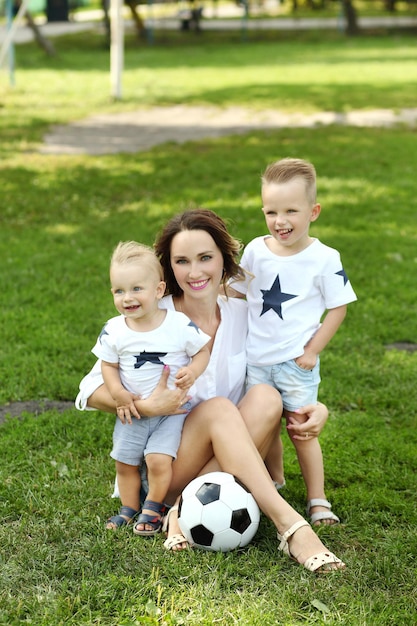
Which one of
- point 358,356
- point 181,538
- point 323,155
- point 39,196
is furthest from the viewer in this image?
point 323,155

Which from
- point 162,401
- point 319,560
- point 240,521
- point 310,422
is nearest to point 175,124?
point 310,422

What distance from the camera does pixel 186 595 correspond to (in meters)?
2.95

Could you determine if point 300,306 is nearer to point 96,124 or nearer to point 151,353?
point 151,353

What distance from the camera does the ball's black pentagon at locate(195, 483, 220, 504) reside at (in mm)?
3213

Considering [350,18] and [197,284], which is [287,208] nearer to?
[197,284]

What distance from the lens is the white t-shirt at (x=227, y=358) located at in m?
3.50

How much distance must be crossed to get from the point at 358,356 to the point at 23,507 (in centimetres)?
243

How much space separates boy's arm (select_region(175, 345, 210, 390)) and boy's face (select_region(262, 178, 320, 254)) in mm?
574

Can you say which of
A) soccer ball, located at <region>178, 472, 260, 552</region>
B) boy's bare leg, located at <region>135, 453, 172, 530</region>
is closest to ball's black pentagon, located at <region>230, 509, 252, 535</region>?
soccer ball, located at <region>178, 472, 260, 552</region>

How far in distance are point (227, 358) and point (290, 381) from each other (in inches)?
11.1

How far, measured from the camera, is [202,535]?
10.5 ft

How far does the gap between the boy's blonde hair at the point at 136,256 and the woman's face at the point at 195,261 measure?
10 centimetres

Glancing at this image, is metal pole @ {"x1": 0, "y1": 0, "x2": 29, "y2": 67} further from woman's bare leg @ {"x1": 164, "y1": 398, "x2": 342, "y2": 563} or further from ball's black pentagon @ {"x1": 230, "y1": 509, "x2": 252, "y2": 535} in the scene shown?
ball's black pentagon @ {"x1": 230, "y1": 509, "x2": 252, "y2": 535}

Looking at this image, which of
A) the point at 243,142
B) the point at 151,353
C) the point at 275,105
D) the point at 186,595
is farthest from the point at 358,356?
the point at 275,105
